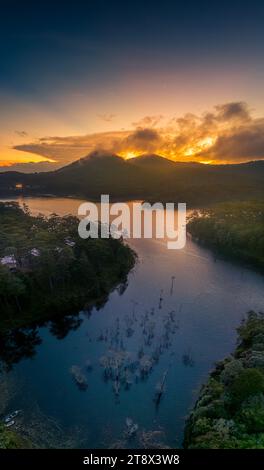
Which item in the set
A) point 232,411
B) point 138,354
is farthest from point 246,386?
point 138,354

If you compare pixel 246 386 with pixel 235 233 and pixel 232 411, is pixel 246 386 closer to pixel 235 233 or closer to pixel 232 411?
pixel 232 411

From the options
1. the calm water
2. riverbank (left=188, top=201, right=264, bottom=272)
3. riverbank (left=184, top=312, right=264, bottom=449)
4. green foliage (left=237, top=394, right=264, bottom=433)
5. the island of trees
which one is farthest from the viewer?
riverbank (left=188, top=201, right=264, bottom=272)

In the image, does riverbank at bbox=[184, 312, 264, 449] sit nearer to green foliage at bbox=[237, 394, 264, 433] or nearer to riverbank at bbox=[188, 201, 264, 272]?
green foliage at bbox=[237, 394, 264, 433]

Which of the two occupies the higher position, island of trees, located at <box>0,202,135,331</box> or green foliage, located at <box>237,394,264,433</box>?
island of trees, located at <box>0,202,135,331</box>

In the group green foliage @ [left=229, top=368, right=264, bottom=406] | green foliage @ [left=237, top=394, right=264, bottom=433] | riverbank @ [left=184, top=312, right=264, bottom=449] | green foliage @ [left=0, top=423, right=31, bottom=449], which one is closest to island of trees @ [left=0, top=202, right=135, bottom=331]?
green foliage @ [left=0, top=423, right=31, bottom=449]

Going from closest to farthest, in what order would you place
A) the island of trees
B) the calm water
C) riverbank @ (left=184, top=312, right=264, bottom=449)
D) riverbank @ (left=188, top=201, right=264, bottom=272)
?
riverbank @ (left=184, top=312, right=264, bottom=449) < the calm water < the island of trees < riverbank @ (left=188, top=201, right=264, bottom=272)
